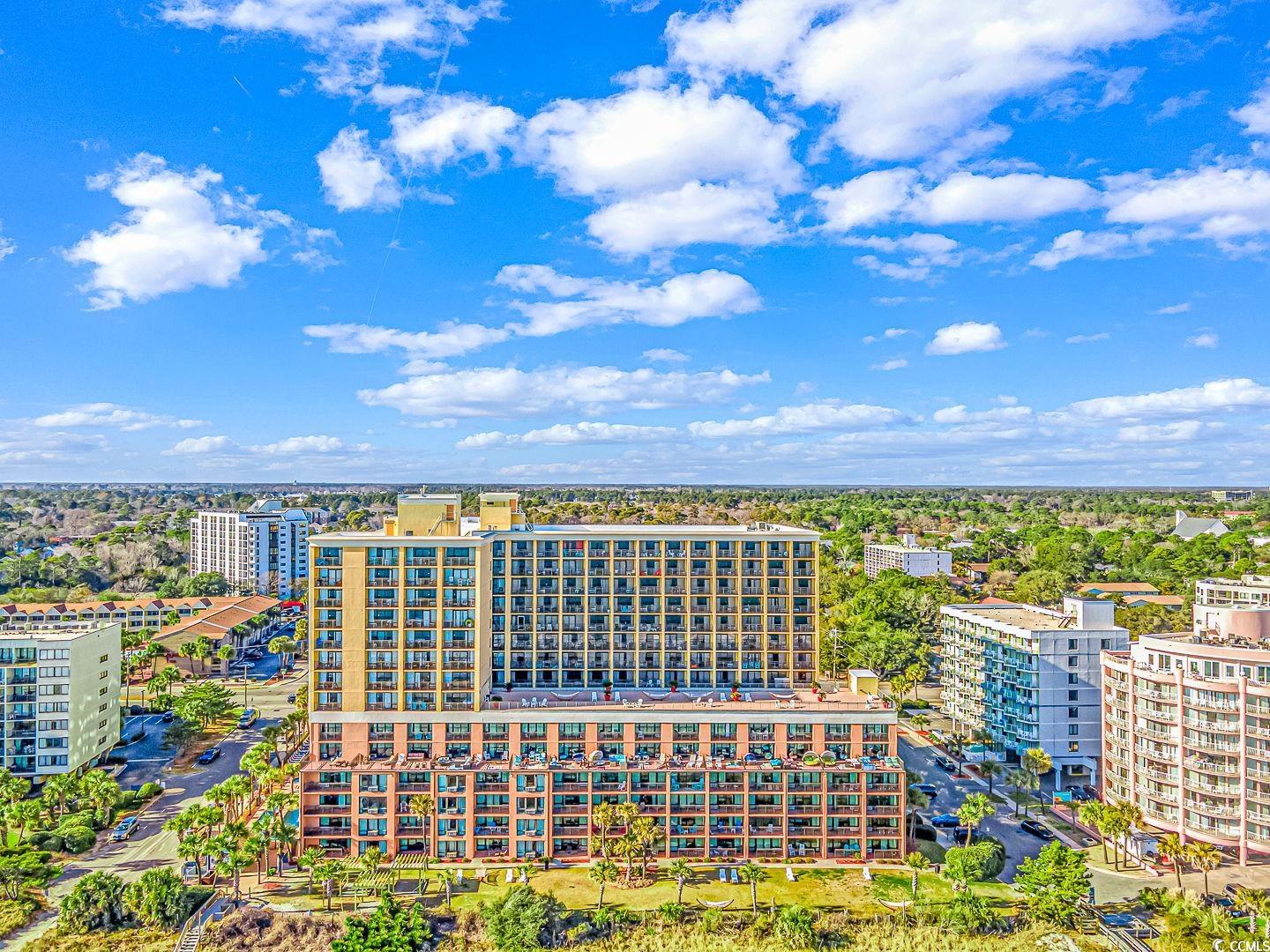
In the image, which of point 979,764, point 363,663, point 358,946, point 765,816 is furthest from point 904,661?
point 358,946

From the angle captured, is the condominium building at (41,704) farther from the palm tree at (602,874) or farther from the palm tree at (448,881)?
the palm tree at (602,874)

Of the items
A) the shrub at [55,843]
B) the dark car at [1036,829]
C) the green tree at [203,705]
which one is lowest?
the dark car at [1036,829]

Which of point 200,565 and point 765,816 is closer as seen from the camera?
point 765,816

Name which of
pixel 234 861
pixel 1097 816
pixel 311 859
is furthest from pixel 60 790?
pixel 1097 816

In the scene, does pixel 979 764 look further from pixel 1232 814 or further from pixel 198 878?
pixel 198 878

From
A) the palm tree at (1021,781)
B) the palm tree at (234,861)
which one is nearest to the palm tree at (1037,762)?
the palm tree at (1021,781)

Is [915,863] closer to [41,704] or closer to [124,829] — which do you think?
[124,829]
